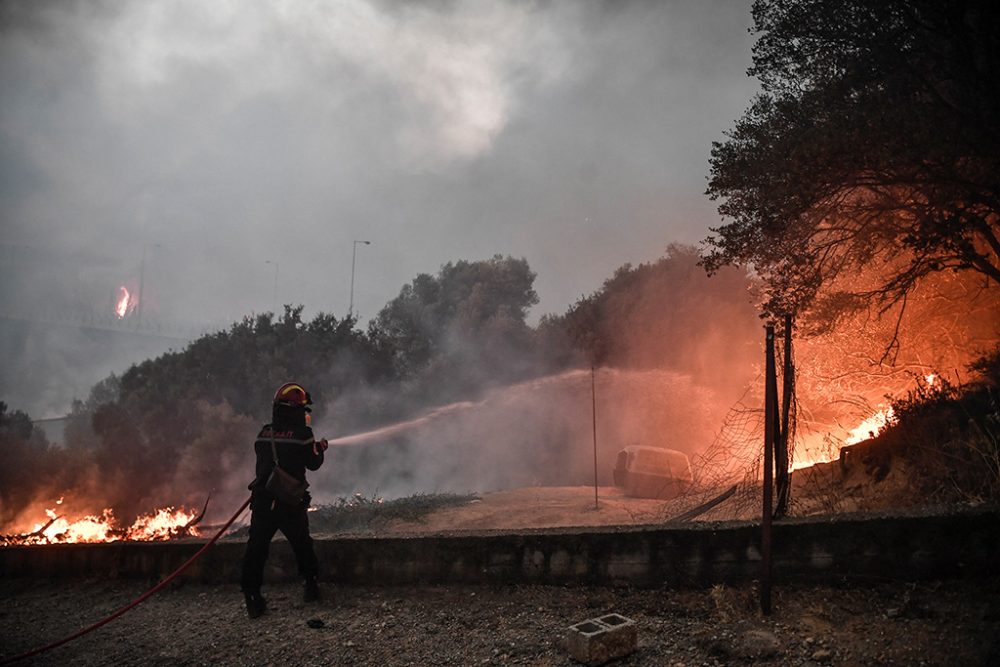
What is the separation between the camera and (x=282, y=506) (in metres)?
6.55

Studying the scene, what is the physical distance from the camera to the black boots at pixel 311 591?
648cm

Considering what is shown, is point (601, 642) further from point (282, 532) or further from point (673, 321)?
point (673, 321)

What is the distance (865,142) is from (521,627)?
7.60 meters

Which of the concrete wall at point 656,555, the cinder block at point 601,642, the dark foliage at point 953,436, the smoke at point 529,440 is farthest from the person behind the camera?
the smoke at point 529,440

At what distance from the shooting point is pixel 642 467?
19562 mm

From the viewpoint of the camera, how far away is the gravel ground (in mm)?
4406

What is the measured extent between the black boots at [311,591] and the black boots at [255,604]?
0.41 m

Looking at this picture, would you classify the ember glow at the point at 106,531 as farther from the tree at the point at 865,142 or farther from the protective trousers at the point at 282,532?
the tree at the point at 865,142

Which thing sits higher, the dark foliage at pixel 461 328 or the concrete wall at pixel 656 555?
the dark foliage at pixel 461 328

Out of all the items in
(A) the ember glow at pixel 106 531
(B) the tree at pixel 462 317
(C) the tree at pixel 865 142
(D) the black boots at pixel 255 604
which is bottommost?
(A) the ember glow at pixel 106 531

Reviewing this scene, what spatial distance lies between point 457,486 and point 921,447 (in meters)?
23.9

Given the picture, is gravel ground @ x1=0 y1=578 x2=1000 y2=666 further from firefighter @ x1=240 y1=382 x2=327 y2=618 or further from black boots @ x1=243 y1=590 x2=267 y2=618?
firefighter @ x1=240 y1=382 x2=327 y2=618

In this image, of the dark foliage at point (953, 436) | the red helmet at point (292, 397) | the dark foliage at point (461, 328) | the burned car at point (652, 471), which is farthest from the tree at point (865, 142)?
the dark foliage at point (461, 328)

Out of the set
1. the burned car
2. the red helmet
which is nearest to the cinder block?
the red helmet
